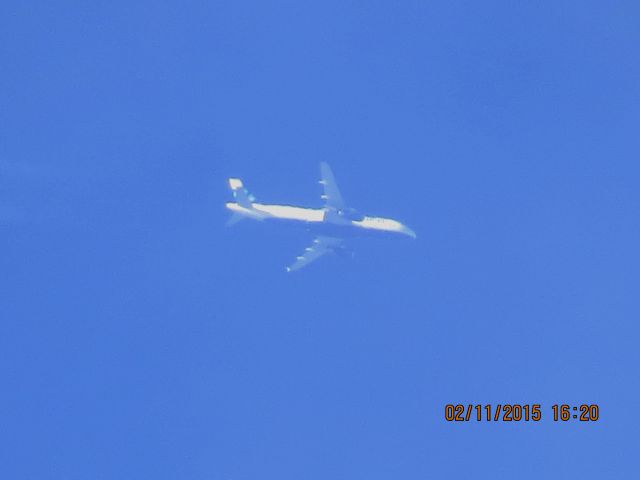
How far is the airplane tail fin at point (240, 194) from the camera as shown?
276 feet

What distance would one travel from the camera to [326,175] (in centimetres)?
8112

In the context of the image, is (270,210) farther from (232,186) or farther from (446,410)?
(446,410)

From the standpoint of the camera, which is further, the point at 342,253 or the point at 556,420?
the point at 342,253

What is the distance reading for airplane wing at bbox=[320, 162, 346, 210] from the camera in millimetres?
80688

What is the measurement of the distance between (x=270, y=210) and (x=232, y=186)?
498 cm

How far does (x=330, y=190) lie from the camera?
80.9 m

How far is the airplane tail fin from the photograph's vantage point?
276 feet

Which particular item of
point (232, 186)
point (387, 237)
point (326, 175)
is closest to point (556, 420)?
point (387, 237)

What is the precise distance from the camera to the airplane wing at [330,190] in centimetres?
8069

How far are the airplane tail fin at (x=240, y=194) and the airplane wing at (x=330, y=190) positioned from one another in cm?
688

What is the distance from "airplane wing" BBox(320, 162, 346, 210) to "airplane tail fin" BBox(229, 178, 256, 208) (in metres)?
6.88

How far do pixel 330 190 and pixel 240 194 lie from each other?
8507 millimetres

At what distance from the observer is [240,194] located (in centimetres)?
8456

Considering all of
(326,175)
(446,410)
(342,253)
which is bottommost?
(446,410)
